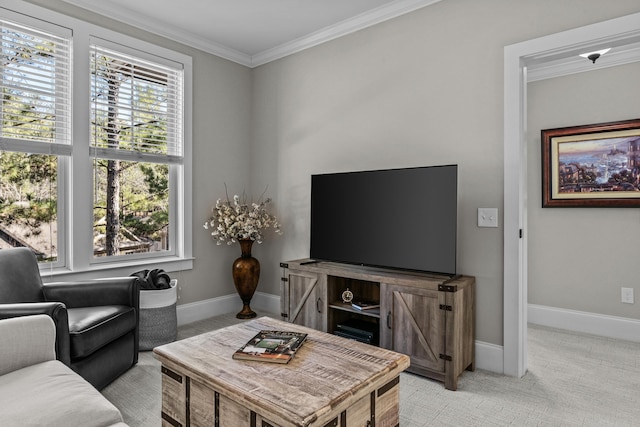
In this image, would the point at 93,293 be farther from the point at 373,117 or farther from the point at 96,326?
the point at 373,117

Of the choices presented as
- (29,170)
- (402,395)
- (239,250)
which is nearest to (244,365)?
(402,395)

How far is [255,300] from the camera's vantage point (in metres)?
4.30

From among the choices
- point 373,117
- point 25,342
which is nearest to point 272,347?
point 25,342

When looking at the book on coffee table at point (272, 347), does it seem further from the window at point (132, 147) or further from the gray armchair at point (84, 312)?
the window at point (132, 147)

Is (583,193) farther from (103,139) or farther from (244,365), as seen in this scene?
(103,139)

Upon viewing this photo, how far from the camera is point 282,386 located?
1.46m

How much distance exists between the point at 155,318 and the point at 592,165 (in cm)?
402

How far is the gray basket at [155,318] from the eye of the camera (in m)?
3.01

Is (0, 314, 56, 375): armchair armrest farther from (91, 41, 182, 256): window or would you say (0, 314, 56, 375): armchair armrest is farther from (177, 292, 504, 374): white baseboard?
(177, 292, 504, 374): white baseboard

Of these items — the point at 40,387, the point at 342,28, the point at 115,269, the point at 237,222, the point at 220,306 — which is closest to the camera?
the point at 40,387

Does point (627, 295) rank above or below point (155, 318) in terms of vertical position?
above

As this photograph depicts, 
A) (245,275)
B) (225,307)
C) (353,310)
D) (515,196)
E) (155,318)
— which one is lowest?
(225,307)

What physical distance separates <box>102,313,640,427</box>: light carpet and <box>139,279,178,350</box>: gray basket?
0.12m

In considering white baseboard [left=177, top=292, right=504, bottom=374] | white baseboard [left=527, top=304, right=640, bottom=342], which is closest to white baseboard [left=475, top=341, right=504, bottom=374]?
white baseboard [left=177, top=292, right=504, bottom=374]
